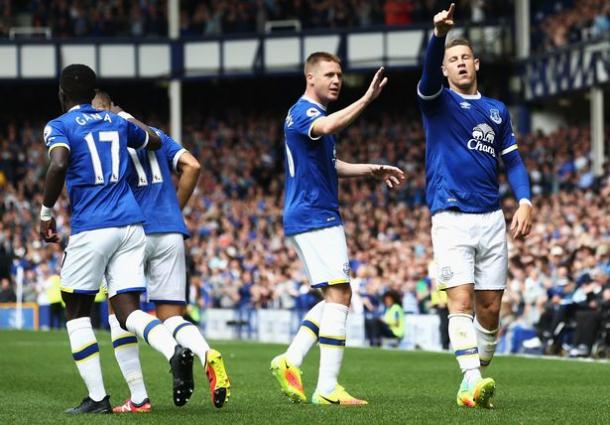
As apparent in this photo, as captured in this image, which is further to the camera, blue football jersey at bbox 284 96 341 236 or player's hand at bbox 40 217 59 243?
blue football jersey at bbox 284 96 341 236

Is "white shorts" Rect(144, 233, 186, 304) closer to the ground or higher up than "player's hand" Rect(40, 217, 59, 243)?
closer to the ground

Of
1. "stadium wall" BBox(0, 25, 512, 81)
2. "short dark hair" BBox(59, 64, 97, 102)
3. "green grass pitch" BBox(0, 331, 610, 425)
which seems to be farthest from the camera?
"stadium wall" BBox(0, 25, 512, 81)

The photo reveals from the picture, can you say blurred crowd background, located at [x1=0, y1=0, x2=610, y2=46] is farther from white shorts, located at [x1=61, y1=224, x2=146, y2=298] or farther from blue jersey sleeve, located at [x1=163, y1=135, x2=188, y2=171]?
white shorts, located at [x1=61, y1=224, x2=146, y2=298]

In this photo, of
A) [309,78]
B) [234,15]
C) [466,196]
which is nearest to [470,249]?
[466,196]

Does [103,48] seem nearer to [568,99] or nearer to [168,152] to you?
[568,99]

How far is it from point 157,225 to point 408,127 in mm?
31208

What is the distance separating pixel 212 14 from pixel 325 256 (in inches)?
1356

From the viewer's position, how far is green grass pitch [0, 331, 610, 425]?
875cm

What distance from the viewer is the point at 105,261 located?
9.23 meters

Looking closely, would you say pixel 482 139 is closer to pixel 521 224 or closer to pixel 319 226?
pixel 521 224

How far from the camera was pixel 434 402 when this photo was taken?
10203 millimetres

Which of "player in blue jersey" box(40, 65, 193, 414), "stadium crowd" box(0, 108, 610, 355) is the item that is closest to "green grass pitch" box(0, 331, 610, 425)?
"player in blue jersey" box(40, 65, 193, 414)

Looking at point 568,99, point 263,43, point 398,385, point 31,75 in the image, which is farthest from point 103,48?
point 398,385

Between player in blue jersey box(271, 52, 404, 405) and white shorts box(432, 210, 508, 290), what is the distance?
718mm
